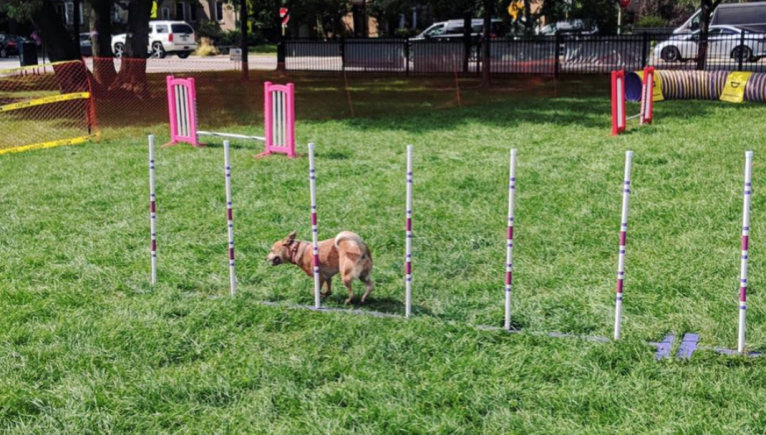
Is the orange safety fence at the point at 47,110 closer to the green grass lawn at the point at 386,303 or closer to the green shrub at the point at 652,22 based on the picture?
the green grass lawn at the point at 386,303

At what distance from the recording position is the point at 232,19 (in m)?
61.3

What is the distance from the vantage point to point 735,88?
18984mm

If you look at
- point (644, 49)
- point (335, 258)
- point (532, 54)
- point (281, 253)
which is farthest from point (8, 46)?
point (335, 258)

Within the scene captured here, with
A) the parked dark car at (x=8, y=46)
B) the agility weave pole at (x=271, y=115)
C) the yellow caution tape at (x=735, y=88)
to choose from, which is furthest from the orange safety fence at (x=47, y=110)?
Result: the parked dark car at (x=8, y=46)

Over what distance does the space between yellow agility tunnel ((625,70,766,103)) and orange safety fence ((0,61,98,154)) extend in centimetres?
1219

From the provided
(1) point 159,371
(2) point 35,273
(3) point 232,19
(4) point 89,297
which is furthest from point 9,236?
(3) point 232,19

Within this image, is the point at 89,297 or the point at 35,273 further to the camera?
the point at 35,273

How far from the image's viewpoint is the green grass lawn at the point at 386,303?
4.34 meters

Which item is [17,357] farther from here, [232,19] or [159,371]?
[232,19]

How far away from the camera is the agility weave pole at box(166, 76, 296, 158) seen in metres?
12.2

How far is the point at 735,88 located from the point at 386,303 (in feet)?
51.6

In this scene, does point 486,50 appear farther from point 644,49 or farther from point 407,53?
point 407,53

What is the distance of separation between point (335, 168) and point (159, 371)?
21.9 feet

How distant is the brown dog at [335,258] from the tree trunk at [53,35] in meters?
16.4
